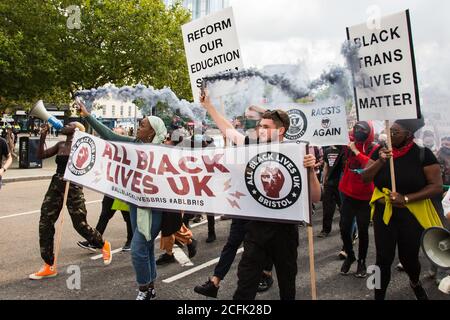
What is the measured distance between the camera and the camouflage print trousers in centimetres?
479

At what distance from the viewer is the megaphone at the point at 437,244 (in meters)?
3.68

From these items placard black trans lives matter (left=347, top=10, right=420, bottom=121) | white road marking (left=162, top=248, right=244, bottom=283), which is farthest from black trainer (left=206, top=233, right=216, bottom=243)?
placard black trans lives matter (left=347, top=10, right=420, bottom=121)

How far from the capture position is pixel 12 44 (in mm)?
17391

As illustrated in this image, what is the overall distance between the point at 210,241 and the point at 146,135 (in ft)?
9.44

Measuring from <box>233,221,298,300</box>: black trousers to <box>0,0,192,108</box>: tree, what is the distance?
17.3m

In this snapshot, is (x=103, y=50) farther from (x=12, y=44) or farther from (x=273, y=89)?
(x=273, y=89)

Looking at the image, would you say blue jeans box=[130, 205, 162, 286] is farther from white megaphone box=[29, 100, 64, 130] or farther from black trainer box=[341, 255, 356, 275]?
black trainer box=[341, 255, 356, 275]

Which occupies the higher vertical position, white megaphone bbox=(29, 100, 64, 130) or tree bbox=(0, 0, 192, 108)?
tree bbox=(0, 0, 192, 108)

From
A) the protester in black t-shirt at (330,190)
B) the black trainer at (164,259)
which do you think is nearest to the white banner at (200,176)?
the black trainer at (164,259)

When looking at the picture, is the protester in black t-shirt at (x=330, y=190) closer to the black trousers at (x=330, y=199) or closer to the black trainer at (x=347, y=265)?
the black trousers at (x=330, y=199)

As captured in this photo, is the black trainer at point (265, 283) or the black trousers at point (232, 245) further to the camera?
the black trainer at point (265, 283)

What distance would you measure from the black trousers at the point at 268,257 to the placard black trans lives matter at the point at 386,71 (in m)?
1.54

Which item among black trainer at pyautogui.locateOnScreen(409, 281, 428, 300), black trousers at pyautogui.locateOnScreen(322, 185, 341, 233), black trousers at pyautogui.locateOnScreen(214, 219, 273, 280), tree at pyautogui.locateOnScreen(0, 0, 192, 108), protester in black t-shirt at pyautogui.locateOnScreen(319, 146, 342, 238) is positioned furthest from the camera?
tree at pyautogui.locateOnScreen(0, 0, 192, 108)

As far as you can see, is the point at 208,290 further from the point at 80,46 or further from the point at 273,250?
the point at 80,46
